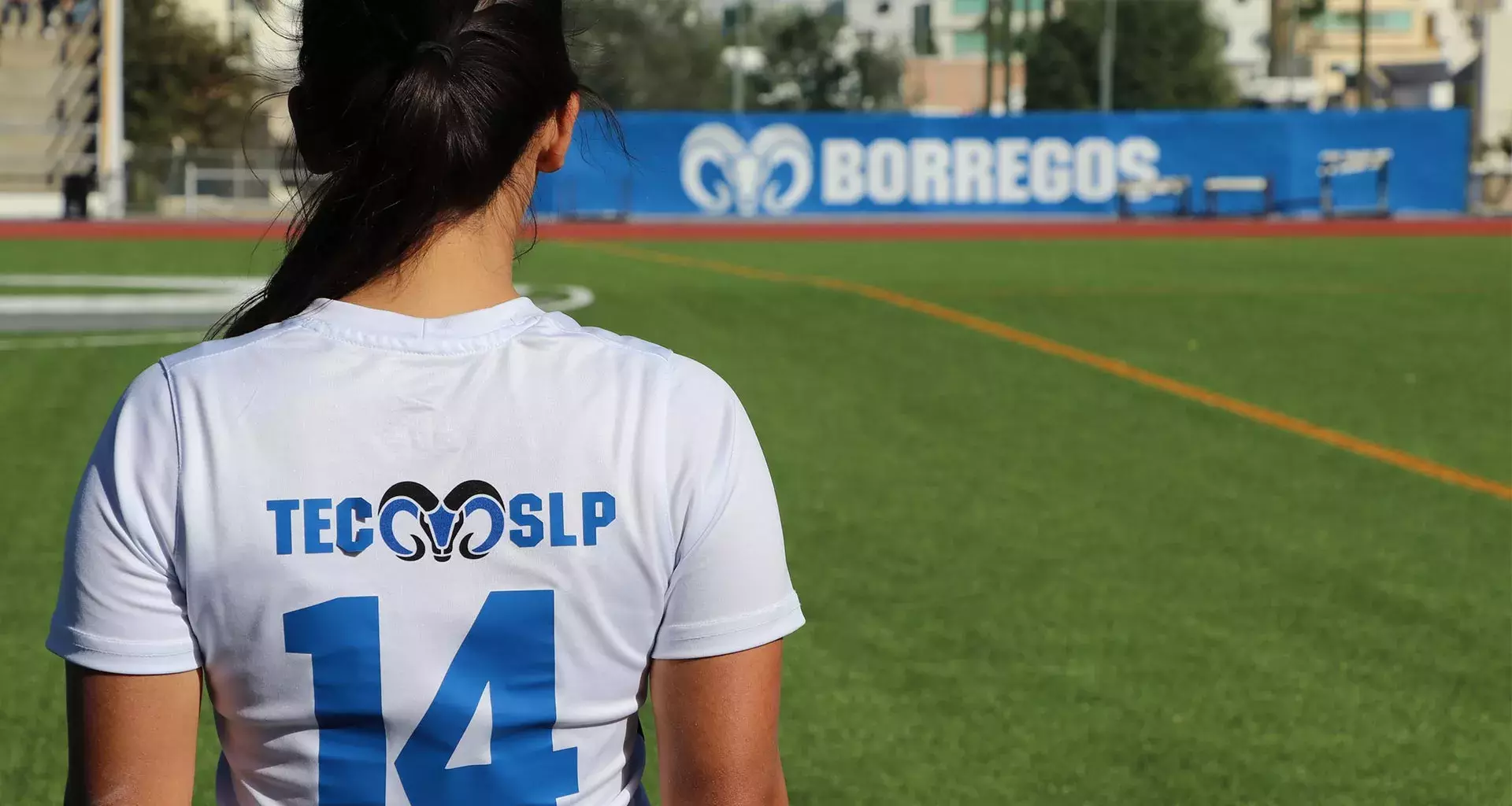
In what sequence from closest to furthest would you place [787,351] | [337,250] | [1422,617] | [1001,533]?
[337,250], [1422,617], [1001,533], [787,351]

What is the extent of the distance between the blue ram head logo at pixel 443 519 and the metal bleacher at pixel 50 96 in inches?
1555

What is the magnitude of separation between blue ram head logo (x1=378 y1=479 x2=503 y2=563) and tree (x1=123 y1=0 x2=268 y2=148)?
54253 millimetres

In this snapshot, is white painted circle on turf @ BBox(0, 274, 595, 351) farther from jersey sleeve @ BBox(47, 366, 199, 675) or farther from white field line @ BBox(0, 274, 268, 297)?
jersey sleeve @ BBox(47, 366, 199, 675)

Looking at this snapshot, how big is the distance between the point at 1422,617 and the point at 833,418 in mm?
4301

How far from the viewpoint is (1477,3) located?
106562 mm

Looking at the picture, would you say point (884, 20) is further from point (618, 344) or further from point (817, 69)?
point (618, 344)

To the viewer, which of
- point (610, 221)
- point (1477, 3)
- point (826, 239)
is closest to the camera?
point (826, 239)

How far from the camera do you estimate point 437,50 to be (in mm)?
1562

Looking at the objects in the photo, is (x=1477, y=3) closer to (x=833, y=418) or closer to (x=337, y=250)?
(x=833, y=418)

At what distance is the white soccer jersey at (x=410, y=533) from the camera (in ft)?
5.10

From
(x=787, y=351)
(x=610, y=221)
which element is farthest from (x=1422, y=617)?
(x=610, y=221)

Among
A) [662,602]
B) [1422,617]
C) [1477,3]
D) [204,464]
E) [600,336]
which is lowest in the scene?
[1422,617]

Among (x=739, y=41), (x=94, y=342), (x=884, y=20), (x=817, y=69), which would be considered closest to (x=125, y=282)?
(x=94, y=342)

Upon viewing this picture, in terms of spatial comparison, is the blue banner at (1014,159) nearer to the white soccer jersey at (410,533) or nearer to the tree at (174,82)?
the tree at (174,82)
